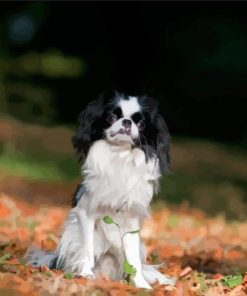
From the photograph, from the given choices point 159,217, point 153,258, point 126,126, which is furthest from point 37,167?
point 126,126

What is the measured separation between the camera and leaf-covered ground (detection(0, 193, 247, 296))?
500 centimetres

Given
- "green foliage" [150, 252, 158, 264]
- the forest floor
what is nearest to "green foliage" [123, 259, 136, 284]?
the forest floor

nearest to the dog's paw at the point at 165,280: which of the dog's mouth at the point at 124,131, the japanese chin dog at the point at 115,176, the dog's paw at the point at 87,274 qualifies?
the japanese chin dog at the point at 115,176

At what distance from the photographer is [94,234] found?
548 cm

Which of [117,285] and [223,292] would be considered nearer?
[117,285]

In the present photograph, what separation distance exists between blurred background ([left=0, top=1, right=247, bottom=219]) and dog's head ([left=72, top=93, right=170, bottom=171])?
405 inches

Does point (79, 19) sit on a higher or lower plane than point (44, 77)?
higher

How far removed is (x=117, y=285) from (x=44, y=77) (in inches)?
512

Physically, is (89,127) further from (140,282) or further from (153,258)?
(153,258)

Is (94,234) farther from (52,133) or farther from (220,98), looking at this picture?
(220,98)

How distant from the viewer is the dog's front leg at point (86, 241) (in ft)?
17.7

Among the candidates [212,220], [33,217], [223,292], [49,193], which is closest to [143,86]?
[49,193]

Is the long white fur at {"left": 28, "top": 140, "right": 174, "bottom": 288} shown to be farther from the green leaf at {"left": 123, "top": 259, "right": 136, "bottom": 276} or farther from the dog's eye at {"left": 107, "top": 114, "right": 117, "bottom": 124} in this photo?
the dog's eye at {"left": 107, "top": 114, "right": 117, "bottom": 124}

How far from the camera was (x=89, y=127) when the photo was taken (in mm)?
5379
